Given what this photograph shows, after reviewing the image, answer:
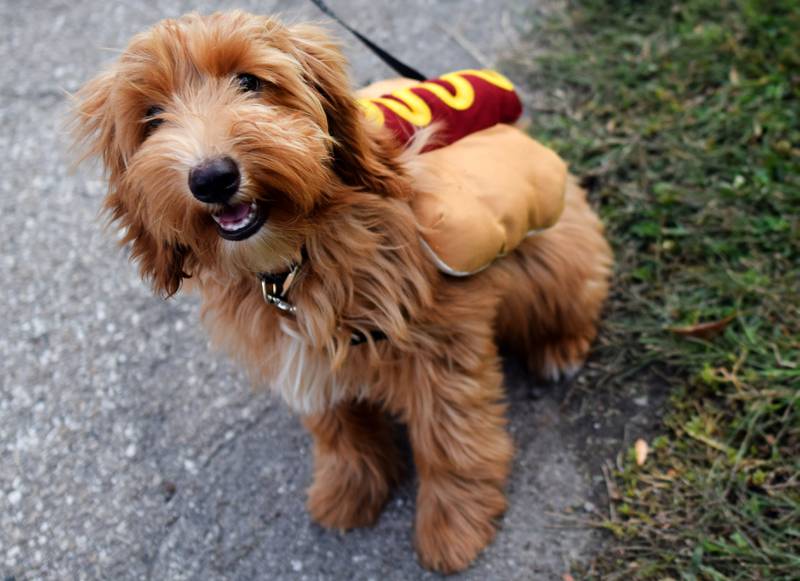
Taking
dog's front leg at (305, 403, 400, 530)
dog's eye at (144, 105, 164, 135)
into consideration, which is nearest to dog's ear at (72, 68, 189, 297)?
dog's eye at (144, 105, 164, 135)

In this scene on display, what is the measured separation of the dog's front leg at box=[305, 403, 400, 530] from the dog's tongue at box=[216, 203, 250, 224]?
1.09 meters

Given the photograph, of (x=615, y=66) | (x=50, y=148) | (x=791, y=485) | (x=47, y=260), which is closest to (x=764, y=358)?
(x=791, y=485)

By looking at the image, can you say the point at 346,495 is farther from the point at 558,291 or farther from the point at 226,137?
the point at 226,137

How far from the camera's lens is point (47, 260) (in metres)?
4.13

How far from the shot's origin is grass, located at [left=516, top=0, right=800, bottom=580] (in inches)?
113

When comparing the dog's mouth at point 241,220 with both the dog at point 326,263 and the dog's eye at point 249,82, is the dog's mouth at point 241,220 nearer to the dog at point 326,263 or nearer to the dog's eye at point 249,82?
the dog at point 326,263

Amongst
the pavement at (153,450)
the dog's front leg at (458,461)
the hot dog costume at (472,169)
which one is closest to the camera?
the hot dog costume at (472,169)

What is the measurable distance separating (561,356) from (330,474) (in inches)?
42.1

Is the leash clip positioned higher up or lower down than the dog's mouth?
lower down

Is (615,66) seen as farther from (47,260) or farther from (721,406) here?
(47,260)

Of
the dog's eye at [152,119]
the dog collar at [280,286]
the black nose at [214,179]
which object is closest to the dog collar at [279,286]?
the dog collar at [280,286]

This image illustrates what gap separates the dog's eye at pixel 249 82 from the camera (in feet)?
7.19

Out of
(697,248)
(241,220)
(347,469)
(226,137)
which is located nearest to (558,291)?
(697,248)

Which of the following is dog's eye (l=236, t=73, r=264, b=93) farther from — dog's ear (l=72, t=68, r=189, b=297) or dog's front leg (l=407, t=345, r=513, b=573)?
dog's front leg (l=407, t=345, r=513, b=573)
